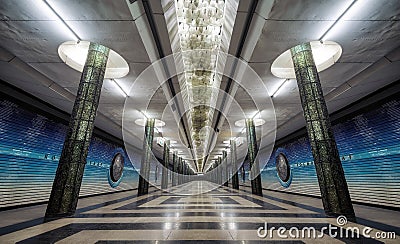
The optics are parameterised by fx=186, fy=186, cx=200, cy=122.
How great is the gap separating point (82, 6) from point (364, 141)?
10.1 metres

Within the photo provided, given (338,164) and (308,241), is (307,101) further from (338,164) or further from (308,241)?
(308,241)

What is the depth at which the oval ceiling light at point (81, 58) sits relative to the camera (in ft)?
17.5

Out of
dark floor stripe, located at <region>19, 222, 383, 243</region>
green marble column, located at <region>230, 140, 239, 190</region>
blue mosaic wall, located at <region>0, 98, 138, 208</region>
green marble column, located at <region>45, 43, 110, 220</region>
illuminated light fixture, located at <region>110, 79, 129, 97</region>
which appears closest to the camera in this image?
dark floor stripe, located at <region>19, 222, 383, 243</region>

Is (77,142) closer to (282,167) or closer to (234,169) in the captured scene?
(282,167)

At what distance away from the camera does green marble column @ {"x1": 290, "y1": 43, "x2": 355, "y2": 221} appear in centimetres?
425

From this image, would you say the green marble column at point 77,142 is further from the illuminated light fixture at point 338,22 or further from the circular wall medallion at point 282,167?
the circular wall medallion at point 282,167

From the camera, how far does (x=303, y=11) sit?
154 inches

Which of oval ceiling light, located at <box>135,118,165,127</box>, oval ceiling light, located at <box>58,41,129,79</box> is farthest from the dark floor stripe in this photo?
oval ceiling light, located at <box>135,118,165,127</box>

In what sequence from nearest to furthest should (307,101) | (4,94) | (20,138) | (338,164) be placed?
(338,164) → (307,101) → (4,94) → (20,138)

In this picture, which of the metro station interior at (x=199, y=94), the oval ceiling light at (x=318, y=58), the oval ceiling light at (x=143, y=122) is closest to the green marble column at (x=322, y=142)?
the metro station interior at (x=199, y=94)

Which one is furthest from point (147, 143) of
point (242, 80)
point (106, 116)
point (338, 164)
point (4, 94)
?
point (338, 164)

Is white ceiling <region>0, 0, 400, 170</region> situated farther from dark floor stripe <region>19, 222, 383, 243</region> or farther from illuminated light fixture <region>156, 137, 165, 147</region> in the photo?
illuminated light fixture <region>156, 137, 165, 147</region>

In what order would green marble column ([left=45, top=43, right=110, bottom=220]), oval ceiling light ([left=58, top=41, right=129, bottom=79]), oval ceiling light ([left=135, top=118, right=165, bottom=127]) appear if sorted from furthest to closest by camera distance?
1. oval ceiling light ([left=135, top=118, right=165, bottom=127])
2. oval ceiling light ([left=58, top=41, right=129, bottom=79])
3. green marble column ([left=45, top=43, right=110, bottom=220])

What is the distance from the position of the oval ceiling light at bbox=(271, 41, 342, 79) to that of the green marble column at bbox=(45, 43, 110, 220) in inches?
209
